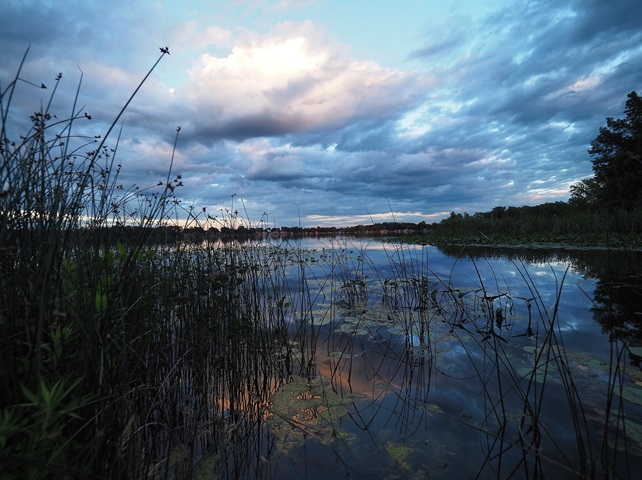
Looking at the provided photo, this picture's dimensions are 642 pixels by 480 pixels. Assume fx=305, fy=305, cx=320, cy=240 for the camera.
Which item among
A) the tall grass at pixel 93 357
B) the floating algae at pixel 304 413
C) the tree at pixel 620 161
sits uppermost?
the tree at pixel 620 161

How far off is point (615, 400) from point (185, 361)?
13.7 ft

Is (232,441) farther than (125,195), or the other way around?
(125,195)

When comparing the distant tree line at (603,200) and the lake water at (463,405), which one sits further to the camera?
the distant tree line at (603,200)

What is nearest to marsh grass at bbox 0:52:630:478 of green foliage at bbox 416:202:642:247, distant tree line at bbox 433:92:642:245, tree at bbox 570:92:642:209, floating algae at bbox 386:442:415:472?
floating algae at bbox 386:442:415:472

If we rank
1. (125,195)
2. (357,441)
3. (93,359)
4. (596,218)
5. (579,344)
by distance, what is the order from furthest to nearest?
(596,218), (579,344), (125,195), (357,441), (93,359)

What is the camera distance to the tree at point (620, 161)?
20.6 meters

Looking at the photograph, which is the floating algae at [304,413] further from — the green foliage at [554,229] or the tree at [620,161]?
the tree at [620,161]

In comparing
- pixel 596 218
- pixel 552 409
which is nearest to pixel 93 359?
pixel 552 409

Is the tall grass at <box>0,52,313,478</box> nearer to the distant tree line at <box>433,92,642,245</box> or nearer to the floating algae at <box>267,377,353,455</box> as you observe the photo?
the floating algae at <box>267,377,353,455</box>

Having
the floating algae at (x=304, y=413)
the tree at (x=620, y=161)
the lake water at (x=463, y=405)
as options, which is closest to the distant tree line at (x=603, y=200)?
the tree at (x=620, y=161)

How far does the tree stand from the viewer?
20.6 m

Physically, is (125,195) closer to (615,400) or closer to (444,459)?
(444,459)

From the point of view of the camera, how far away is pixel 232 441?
2367 millimetres

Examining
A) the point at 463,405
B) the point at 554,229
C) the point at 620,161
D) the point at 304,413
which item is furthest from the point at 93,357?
the point at 620,161
